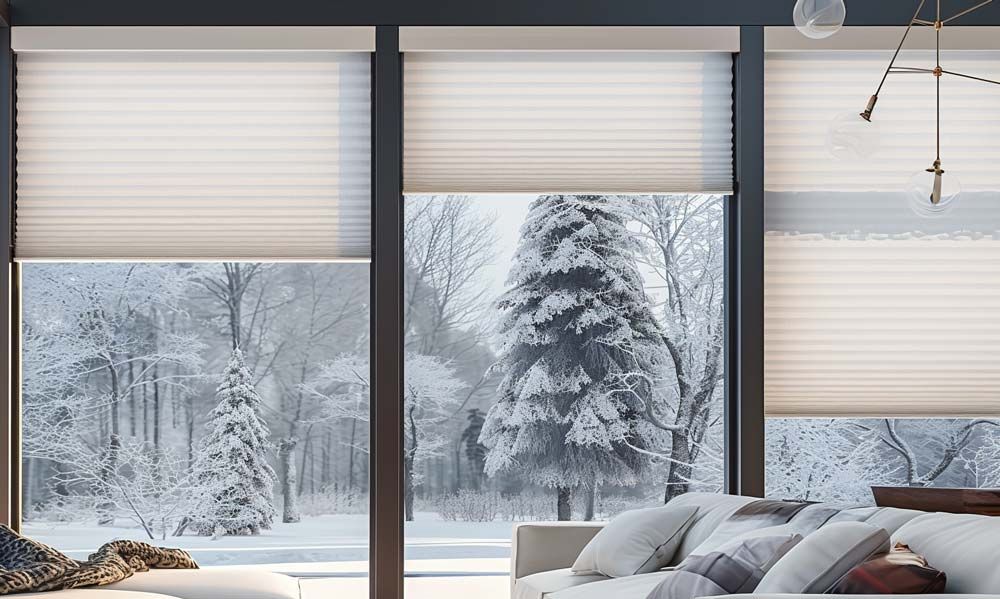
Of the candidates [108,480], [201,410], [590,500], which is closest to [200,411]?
[201,410]

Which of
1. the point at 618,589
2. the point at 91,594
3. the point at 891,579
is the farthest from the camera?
the point at 618,589

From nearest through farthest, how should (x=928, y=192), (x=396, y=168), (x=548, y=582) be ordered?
(x=928, y=192), (x=548, y=582), (x=396, y=168)

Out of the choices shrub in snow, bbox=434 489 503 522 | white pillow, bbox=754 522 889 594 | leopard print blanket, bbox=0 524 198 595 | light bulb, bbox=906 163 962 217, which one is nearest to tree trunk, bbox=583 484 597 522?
shrub in snow, bbox=434 489 503 522

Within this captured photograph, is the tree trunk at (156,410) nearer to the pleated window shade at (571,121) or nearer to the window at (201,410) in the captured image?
the window at (201,410)

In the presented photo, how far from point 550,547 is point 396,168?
1705mm

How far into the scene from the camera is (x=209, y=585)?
273cm

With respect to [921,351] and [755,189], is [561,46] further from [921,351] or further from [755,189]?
[921,351]

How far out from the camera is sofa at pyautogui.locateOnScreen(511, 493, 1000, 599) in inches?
74.2

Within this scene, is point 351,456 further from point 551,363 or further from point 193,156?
point 193,156

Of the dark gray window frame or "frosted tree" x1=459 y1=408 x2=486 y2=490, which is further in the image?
"frosted tree" x1=459 y1=408 x2=486 y2=490

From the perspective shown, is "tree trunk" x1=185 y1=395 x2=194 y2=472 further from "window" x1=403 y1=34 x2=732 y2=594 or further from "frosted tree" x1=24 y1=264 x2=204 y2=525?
"window" x1=403 y1=34 x2=732 y2=594

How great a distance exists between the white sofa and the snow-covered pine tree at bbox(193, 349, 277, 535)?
3.00 metres

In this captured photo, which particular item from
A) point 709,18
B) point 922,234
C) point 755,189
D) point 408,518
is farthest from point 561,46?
point 408,518

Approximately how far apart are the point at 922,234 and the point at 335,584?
414 centimetres
